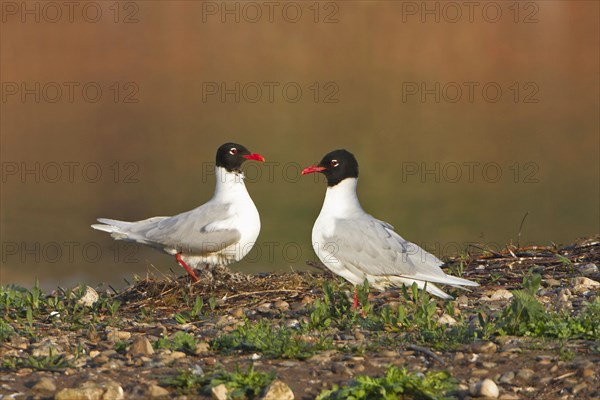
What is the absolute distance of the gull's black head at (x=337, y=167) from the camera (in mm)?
9125

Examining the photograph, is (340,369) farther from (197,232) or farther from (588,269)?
(197,232)

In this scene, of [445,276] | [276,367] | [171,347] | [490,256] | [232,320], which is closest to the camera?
[276,367]

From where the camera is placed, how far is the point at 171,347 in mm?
6234

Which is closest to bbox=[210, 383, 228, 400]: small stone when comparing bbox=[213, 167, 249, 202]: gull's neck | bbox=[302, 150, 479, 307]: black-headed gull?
bbox=[302, 150, 479, 307]: black-headed gull

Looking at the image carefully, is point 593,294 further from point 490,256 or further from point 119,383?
point 119,383

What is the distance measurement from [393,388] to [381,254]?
3077 mm

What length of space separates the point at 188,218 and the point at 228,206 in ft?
1.52

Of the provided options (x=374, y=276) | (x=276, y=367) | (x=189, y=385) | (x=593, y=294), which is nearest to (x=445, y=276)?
(x=374, y=276)

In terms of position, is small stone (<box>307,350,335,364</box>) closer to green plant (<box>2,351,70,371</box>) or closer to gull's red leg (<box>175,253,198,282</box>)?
green plant (<box>2,351,70,371</box>)

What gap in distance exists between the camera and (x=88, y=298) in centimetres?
821

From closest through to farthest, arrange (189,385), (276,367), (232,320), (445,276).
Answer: (189,385) < (276,367) < (232,320) < (445,276)

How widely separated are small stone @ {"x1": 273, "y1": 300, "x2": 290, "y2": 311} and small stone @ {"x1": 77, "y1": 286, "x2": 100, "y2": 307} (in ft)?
5.33

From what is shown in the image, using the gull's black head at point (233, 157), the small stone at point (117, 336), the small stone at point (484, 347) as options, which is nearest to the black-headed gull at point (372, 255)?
the small stone at point (484, 347)

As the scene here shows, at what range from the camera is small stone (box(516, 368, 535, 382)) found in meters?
5.44
